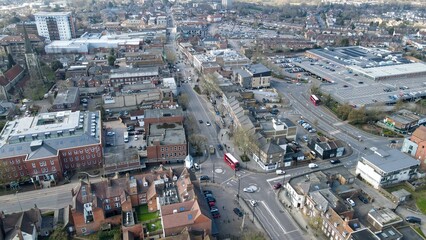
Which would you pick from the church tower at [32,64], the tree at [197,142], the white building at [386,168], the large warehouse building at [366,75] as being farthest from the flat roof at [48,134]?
the large warehouse building at [366,75]

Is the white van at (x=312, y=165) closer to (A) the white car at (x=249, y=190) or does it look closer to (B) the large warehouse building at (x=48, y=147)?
(A) the white car at (x=249, y=190)

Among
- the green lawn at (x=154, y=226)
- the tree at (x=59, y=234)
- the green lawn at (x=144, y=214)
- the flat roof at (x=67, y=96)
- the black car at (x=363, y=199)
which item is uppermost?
the flat roof at (x=67, y=96)

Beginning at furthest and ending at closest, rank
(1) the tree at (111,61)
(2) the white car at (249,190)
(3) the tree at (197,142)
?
1. (1) the tree at (111,61)
2. (3) the tree at (197,142)
3. (2) the white car at (249,190)

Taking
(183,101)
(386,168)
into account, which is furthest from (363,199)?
(183,101)

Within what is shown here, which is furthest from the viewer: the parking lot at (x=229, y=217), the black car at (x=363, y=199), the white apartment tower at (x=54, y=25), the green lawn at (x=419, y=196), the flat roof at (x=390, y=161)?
the white apartment tower at (x=54, y=25)

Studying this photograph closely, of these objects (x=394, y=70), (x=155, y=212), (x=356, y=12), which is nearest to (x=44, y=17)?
(x=155, y=212)

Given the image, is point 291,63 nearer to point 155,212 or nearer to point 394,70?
point 394,70

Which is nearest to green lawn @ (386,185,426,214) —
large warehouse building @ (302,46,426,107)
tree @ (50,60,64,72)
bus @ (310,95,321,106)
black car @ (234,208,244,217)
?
black car @ (234,208,244,217)
